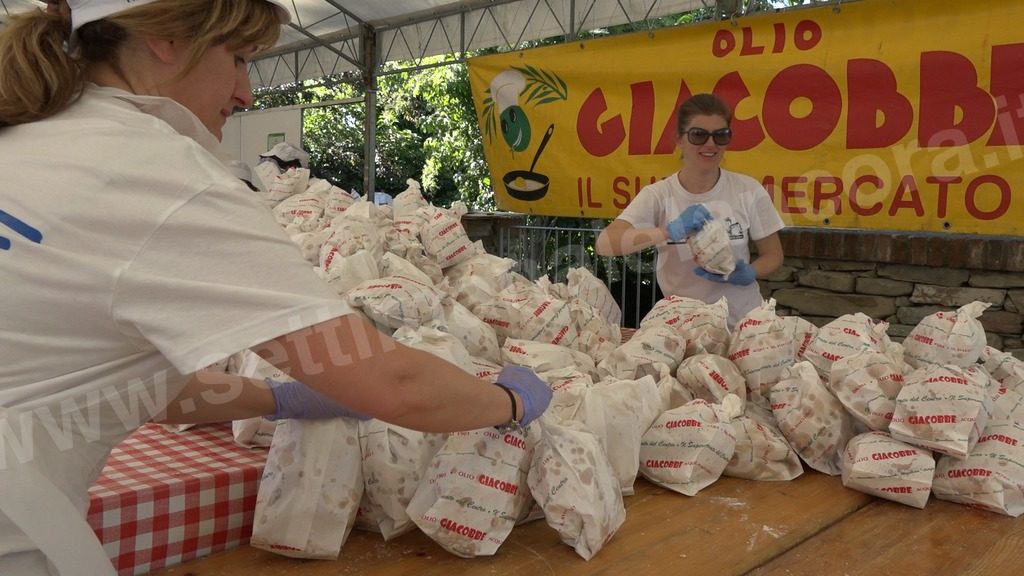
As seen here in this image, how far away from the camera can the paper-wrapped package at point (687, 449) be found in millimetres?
1565

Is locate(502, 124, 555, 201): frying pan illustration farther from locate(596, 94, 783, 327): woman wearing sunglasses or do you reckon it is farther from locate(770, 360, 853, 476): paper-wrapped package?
locate(770, 360, 853, 476): paper-wrapped package

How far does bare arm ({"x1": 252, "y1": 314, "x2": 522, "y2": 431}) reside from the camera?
88 cm

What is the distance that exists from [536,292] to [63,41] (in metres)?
1.29

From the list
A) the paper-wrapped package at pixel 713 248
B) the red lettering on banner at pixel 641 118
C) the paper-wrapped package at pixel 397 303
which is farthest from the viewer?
the red lettering on banner at pixel 641 118

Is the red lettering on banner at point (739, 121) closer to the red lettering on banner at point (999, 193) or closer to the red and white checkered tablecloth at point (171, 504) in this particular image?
the red lettering on banner at point (999, 193)

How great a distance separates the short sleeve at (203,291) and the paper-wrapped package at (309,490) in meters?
0.52

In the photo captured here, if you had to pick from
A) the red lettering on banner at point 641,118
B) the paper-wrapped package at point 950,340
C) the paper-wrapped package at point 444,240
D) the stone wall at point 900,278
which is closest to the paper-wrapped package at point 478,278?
the paper-wrapped package at point 444,240

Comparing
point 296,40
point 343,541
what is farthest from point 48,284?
point 296,40

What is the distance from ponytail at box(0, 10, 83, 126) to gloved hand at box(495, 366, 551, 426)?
2.27 ft

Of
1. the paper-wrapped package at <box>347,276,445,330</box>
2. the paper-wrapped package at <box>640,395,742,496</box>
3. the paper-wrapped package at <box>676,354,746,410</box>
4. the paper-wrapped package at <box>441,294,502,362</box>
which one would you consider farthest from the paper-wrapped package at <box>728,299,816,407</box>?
the paper-wrapped package at <box>347,276,445,330</box>

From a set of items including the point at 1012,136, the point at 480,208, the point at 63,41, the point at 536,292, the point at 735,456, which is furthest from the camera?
the point at 480,208

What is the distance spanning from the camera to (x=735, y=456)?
1647 mm

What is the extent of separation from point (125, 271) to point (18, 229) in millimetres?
136

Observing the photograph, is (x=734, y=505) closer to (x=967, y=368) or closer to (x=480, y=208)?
(x=967, y=368)
